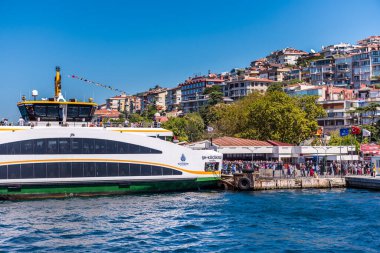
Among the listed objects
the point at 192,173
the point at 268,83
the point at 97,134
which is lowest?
the point at 192,173

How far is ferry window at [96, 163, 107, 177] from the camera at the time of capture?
3288cm

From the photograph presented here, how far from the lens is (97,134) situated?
32719mm

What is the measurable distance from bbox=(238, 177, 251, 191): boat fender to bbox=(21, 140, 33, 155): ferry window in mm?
14397

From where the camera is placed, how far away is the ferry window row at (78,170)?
31172mm

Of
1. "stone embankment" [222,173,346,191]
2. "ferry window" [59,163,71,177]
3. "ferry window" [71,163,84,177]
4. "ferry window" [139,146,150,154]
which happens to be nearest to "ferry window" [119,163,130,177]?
"ferry window" [139,146,150,154]

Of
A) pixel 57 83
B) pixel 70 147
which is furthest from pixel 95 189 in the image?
pixel 57 83

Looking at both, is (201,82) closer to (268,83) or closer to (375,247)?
(268,83)

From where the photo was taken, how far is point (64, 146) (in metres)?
32.2

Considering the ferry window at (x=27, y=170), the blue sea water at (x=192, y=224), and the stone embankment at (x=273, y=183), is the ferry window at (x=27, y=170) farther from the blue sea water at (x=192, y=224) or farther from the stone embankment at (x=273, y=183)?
the stone embankment at (x=273, y=183)

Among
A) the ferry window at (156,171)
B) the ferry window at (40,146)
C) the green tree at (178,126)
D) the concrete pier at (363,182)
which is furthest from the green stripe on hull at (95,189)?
the green tree at (178,126)

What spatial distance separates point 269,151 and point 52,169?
1972cm

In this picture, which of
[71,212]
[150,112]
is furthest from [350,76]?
[71,212]

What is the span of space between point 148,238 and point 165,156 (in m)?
12.7

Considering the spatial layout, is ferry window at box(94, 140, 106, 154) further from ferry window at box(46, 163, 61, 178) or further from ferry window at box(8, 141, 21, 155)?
ferry window at box(8, 141, 21, 155)
